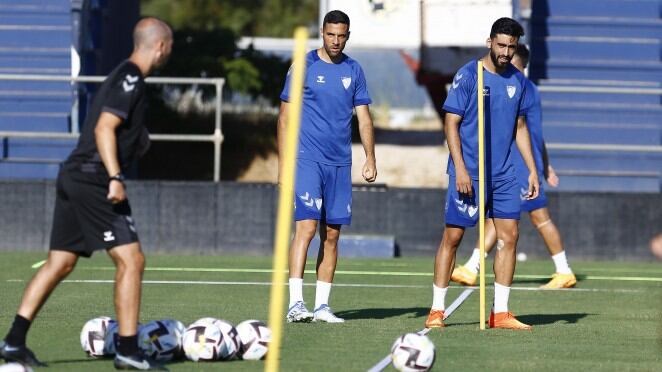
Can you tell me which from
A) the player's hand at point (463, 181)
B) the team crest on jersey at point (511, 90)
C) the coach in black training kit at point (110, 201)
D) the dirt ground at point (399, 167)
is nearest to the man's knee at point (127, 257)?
the coach in black training kit at point (110, 201)

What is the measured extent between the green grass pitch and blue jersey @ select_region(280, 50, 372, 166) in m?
1.26

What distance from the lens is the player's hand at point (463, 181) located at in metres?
10.0

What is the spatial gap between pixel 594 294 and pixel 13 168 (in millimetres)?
8974

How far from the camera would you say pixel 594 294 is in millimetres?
13305

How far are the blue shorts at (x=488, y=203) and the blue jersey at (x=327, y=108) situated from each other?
3.04 ft

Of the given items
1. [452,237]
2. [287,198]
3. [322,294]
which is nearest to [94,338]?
[287,198]

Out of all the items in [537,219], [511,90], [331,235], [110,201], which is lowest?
[537,219]

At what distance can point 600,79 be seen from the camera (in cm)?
2103

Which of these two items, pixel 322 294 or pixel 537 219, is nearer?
pixel 322 294

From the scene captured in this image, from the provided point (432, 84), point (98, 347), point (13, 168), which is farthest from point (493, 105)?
point (432, 84)

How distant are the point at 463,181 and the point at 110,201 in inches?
119

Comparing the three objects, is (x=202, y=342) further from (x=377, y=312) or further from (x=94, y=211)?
(x=377, y=312)

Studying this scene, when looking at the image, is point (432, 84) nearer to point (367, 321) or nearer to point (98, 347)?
point (367, 321)

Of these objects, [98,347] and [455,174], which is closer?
[98,347]
